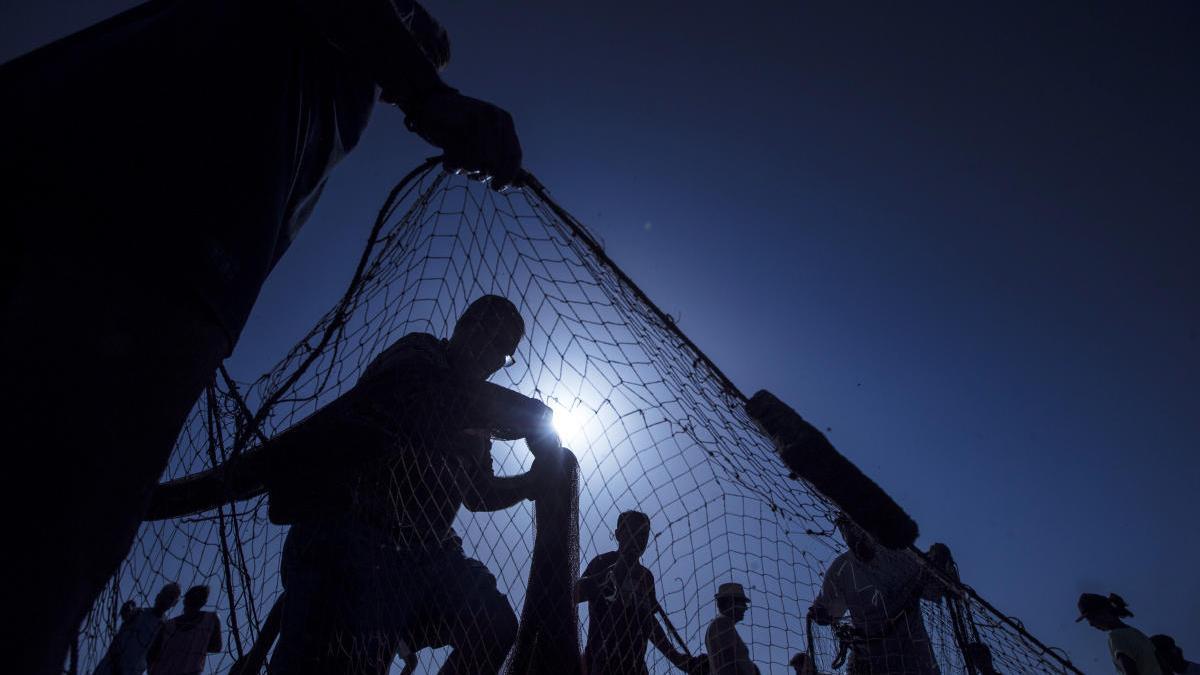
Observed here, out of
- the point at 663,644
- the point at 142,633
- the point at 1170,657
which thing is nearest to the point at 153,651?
the point at 142,633

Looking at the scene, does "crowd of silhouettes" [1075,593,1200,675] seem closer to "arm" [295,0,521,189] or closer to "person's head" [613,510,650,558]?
"person's head" [613,510,650,558]

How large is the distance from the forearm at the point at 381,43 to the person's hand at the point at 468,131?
0.03m

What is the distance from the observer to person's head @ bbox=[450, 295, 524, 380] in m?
2.60

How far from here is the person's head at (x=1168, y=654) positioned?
5305 mm

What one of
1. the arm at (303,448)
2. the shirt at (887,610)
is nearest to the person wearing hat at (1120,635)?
the shirt at (887,610)

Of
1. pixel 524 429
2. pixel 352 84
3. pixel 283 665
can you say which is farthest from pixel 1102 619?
pixel 352 84

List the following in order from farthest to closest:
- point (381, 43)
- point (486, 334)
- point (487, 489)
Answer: point (486, 334), point (487, 489), point (381, 43)

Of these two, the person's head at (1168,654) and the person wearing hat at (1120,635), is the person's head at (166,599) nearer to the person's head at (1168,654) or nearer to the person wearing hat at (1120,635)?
the person wearing hat at (1120,635)

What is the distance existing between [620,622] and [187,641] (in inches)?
183

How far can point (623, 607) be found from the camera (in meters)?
3.46

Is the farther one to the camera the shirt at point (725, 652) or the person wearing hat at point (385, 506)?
the shirt at point (725, 652)

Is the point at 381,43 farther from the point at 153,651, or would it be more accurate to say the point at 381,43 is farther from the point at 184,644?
the point at 153,651

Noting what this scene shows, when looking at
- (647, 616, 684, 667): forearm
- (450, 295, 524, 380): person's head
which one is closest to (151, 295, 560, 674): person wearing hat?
(450, 295, 524, 380): person's head

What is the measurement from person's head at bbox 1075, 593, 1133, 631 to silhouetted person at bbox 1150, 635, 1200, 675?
12.2 inches
